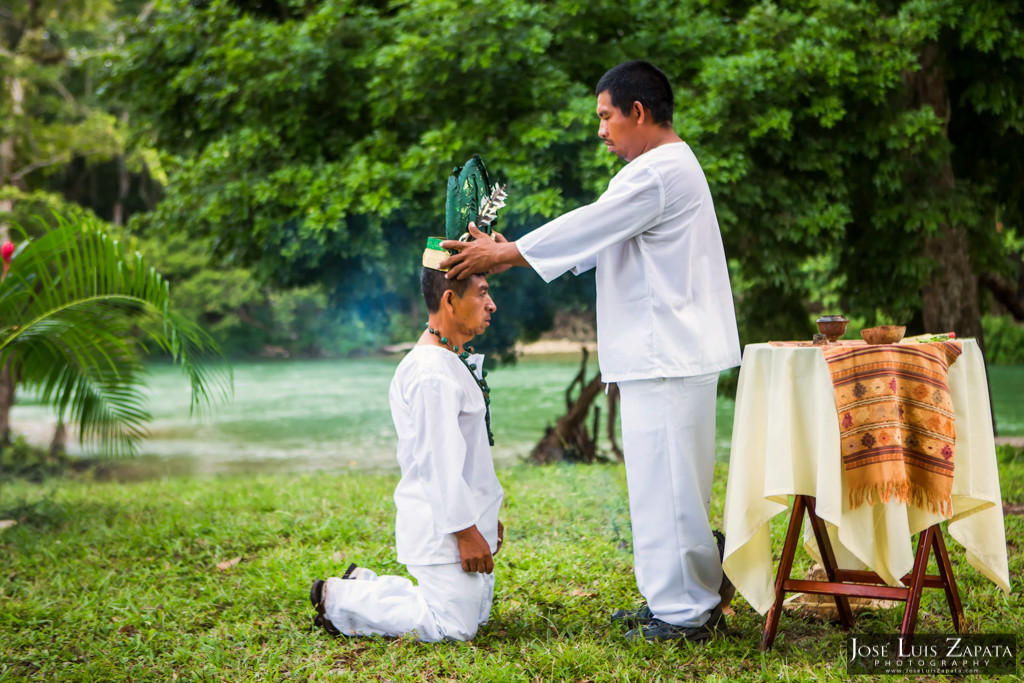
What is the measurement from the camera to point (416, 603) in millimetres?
3041

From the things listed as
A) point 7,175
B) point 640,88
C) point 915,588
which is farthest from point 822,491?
point 7,175

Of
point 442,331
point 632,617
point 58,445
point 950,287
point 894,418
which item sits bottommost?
point 58,445

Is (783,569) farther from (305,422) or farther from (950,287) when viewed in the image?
(305,422)

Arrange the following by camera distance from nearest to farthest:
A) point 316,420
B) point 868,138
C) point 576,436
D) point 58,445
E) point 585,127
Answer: point 585,127 < point 868,138 < point 576,436 < point 58,445 < point 316,420

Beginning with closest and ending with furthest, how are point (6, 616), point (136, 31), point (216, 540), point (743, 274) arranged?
point (6, 616)
point (216, 540)
point (743, 274)
point (136, 31)

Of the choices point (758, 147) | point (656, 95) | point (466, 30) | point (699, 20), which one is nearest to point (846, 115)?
point (758, 147)

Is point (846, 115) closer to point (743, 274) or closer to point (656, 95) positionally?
point (743, 274)

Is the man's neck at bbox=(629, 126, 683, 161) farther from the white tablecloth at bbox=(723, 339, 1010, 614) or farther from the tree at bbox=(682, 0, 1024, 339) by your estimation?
the tree at bbox=(682, 0, 1024, 339)

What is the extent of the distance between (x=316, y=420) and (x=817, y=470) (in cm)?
1328

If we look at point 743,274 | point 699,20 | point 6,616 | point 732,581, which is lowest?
point 6,616

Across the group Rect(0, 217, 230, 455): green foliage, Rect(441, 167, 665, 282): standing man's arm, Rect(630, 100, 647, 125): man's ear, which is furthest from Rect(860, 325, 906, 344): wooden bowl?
Rect(0, 217, 230, 455): green foliage

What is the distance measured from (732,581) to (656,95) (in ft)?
5.54

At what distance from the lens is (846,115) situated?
6414mm

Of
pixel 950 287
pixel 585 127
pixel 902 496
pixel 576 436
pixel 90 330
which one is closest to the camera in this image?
pixel 902 496
